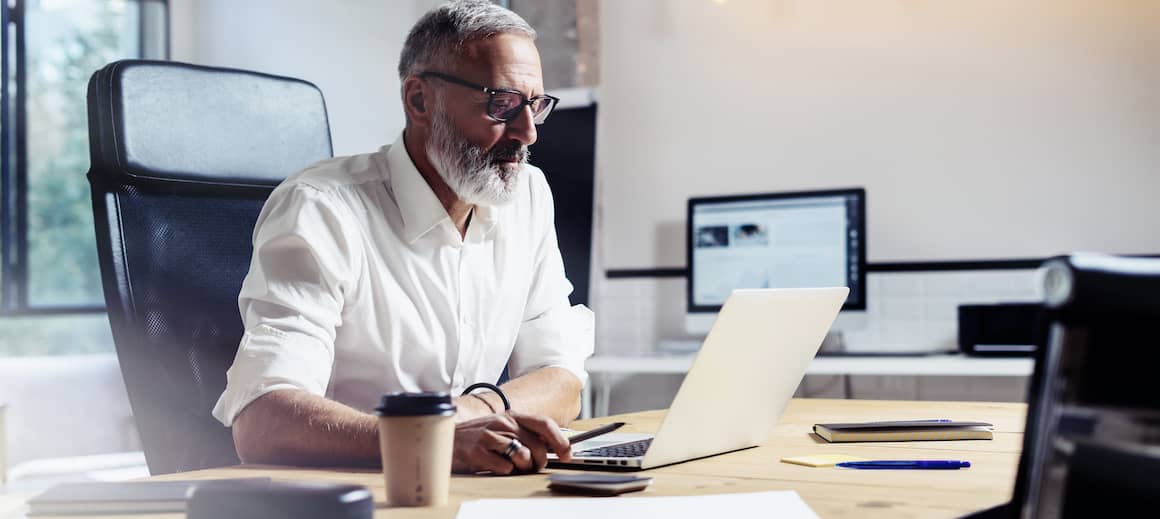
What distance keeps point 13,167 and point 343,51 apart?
1457 millimetres

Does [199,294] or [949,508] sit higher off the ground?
[199,294]

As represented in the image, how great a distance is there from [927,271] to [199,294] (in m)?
2.60

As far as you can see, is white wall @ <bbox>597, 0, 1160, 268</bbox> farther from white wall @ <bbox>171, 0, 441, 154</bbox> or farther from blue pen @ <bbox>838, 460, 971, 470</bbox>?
blue pen @ <bbox>838, 460, 971, 470</bbox>

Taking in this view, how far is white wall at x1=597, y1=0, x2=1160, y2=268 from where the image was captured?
11.1 feet

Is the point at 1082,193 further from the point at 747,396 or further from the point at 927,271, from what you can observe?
the point at 747,396

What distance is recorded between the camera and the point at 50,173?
4.59 m

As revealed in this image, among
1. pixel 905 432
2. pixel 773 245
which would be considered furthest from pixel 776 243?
pixel 905 432

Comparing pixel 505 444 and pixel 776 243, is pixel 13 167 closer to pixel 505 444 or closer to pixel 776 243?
pixel 776 243

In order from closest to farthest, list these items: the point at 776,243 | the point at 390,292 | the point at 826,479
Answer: the point at 826,479 → the point at 390,292 → the point at 776,243

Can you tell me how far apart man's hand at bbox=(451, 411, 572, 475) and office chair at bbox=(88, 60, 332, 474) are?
26.0 inches

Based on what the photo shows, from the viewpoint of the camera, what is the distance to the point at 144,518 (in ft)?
2.92

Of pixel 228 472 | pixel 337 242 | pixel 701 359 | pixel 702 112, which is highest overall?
pixel 702 112

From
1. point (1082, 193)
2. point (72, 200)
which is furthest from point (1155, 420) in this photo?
point (72, 200)

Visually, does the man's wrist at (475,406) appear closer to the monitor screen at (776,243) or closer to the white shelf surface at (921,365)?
the white shelf surface at (921,365)
